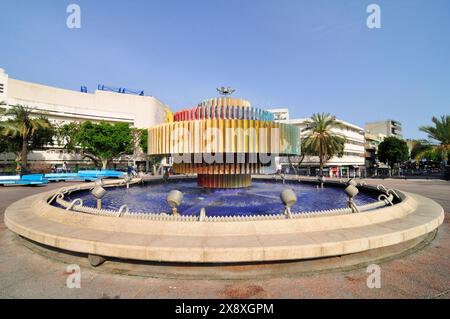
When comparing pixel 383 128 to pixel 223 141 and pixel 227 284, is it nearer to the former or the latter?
pixel 223 141

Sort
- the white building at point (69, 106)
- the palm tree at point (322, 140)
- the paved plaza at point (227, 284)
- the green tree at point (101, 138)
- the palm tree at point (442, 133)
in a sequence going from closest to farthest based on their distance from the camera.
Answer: the paved plaza at point (227, 284) < the palm tree at point (442, 133) < the palm tree at point (322, 140) < the green tree at point (101, 138) < the white building at point (69, 106)

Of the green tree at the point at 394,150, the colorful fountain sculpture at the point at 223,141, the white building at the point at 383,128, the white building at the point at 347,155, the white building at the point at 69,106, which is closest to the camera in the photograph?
the colorful fountain sculpture at the point at 223,141

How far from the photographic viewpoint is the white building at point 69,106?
5662 cm

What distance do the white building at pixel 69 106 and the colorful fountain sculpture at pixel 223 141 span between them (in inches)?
1976

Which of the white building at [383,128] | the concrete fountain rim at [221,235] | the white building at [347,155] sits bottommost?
the concrete fountain rim at [221,235]

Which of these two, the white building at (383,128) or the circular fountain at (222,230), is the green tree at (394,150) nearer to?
the white building at (383,128)

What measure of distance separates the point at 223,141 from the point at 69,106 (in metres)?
71.9

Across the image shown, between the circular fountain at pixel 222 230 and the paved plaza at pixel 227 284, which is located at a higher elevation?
the circular fountain at pixel 222 230

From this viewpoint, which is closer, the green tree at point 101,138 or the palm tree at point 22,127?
the palm tree at point 22,127

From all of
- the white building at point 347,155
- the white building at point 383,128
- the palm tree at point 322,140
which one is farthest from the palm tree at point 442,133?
the white building at point 383,128

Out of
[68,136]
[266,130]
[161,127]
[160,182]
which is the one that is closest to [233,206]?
[266,130]

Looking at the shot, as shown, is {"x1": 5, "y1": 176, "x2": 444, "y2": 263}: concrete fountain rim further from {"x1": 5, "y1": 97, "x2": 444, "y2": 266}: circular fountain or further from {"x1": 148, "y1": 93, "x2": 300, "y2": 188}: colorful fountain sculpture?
{"x1": 148, "y1": 93, "x2": 300, "y2": 188}: colorful fountain sculpture

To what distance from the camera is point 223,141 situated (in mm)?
11500
